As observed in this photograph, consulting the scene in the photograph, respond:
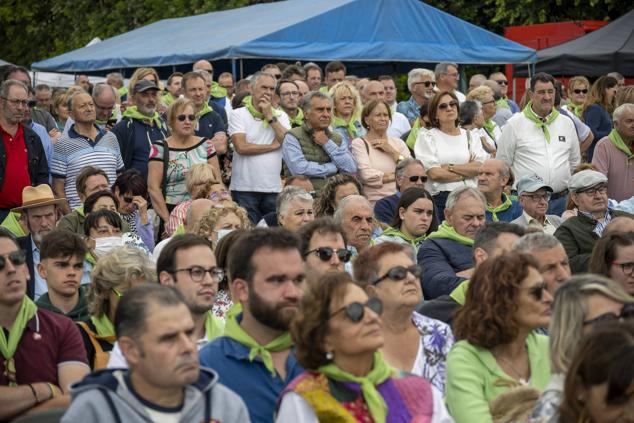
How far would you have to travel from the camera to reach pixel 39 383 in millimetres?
5820

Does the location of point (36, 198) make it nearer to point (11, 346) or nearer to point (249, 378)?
point (11, 346)

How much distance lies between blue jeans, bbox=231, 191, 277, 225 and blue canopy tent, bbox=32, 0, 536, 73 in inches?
231

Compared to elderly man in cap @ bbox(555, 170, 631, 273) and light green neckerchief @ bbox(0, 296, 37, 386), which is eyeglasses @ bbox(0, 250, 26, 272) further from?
elderly man in cap @ bbox(555, 170, 631, 273)

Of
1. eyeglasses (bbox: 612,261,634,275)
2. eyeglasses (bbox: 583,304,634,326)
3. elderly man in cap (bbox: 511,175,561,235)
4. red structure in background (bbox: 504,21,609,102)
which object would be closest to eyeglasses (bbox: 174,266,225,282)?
eyeglasses (bbox: 583,304,634,326)

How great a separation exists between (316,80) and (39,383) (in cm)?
962

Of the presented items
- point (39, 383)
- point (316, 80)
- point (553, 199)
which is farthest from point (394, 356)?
point (316, 80)

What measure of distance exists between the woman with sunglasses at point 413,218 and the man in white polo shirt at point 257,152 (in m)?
2.77

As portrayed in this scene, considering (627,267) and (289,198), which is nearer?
(627,267)

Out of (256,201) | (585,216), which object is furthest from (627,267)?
(256,201)

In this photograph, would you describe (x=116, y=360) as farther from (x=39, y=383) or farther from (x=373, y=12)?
(x=373, y=12)

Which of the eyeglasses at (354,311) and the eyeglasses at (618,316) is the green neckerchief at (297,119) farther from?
the eyeglasses at (354,311)

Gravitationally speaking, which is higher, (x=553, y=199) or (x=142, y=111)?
(x=142, y=111)

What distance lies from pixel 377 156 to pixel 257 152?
1170 mm

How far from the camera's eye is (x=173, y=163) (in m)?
10.9
